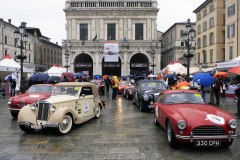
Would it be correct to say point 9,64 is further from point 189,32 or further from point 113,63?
point 113,63

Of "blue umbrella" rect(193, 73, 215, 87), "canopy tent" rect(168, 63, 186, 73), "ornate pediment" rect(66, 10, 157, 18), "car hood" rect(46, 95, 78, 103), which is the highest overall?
"ornate pediment" rect(66, 10, 157, 18)

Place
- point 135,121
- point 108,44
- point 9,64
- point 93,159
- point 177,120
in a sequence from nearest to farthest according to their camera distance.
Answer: point 93,159
point 177,120
point 135,121
point 9,64
point 108,44

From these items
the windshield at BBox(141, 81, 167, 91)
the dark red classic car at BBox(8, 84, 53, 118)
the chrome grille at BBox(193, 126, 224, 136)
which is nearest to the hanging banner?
the windshield at BBox(141, 81, 167, 91)

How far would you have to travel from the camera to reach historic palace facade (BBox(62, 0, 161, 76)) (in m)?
57.9

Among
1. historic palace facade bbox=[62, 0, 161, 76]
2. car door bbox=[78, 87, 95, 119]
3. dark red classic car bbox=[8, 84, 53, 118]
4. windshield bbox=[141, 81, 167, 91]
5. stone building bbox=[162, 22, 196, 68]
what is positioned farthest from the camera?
stone building bbox=[162, 22, 196, 68]

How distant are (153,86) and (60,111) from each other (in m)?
7.16

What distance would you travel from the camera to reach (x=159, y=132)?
31.3 feet

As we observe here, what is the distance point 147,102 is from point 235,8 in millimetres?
29527

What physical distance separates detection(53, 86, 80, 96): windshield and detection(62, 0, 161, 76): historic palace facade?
46.1 metres

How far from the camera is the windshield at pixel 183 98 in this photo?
906 cm

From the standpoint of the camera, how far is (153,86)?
15242mm

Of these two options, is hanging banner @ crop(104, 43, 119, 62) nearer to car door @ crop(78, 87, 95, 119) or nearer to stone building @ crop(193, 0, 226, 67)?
stone building @ crop(193, 0, 226, 67)

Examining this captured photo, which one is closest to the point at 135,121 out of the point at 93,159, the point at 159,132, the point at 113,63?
the point at 159,132

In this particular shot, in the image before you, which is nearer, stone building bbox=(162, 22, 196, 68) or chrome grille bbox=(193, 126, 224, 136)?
chrome grille bbox=(193, 126, 224, 136)
